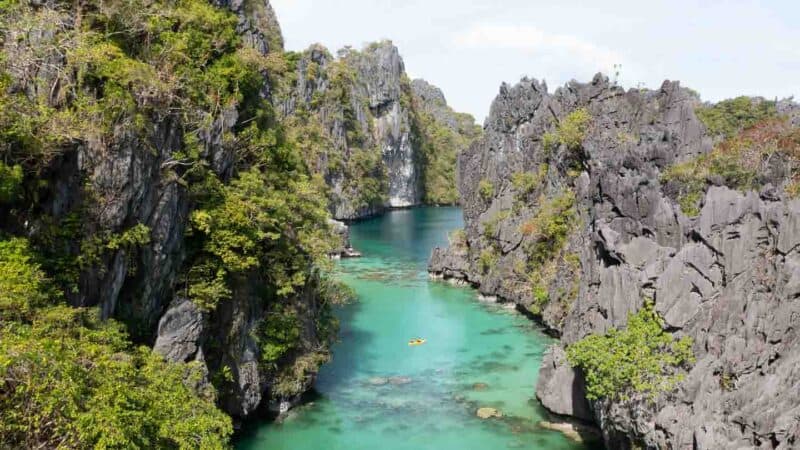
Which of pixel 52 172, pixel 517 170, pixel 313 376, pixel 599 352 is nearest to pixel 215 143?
pixel 52 172

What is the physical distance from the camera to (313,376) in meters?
19.3

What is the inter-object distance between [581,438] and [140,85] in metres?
13.3

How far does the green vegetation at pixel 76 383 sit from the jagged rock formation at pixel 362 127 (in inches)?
1756

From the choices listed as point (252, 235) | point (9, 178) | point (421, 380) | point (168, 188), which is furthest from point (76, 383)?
point (421, 380)

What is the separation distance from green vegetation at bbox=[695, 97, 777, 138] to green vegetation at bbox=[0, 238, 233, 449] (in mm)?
44790

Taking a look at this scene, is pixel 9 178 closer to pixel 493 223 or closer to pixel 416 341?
pixel 416 341

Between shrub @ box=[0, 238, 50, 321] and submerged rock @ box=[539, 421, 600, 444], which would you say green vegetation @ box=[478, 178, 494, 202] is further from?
shrub @ box=[0, 238, 50, 321]

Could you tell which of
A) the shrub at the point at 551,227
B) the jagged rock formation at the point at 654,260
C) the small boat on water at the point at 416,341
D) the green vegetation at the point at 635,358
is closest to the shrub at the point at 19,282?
the green vegetation at the point at 635,358

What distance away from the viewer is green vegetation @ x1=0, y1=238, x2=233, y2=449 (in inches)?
321

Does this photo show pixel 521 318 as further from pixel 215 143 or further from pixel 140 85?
pixel 140 85

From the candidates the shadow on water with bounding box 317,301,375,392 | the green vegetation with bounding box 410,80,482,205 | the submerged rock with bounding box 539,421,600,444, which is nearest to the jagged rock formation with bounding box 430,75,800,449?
the submerged rock with bounding box 539,421,600,444

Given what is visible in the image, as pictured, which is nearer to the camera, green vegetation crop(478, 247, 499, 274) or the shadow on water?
the shadow on water

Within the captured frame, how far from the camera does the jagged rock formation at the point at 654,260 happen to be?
12.0 metres

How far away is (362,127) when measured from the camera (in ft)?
241
